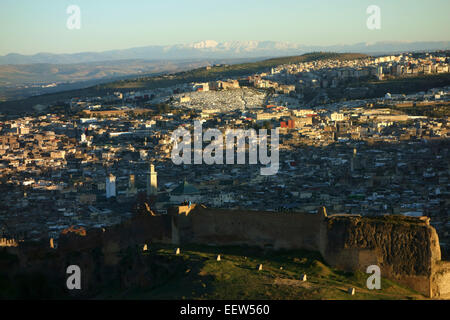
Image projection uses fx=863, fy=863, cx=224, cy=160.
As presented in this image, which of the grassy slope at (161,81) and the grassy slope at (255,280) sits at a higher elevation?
the grassy slope at (255,280)

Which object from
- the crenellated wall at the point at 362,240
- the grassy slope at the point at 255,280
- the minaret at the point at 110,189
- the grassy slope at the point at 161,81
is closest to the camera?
the grassy slope at the point at 255,280

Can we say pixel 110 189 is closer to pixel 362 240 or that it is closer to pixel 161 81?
pixel 362 240

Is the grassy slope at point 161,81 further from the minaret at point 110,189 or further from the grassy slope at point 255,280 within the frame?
the grassy slope at point 255,280

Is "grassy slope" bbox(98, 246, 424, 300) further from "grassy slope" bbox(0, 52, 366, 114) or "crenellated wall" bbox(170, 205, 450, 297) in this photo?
"grassy slope" bbox(0, 52, 366, 114)

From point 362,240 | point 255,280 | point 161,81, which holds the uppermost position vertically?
point 362,240

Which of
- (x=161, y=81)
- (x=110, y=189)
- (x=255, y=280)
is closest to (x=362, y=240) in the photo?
(x=255, y=280)

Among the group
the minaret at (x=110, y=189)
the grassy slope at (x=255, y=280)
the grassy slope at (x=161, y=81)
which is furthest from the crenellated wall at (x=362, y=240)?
the grassy slope at (x=161, y=81)

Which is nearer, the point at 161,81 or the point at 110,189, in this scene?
the point at 110,189

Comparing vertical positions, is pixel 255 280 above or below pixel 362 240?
below

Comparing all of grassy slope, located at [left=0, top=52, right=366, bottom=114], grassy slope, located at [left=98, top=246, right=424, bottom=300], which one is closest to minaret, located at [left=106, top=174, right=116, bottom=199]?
grassy slope, located at [left=98, top=246, right=424, bottom=300]
